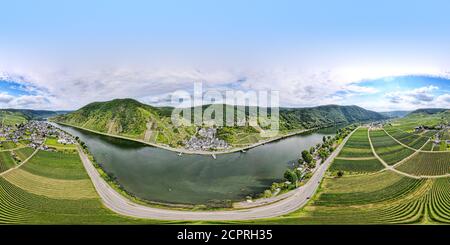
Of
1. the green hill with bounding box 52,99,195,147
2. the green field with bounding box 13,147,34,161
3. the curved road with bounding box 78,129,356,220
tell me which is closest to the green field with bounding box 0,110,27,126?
the green field with bounding box 13,147,34,161

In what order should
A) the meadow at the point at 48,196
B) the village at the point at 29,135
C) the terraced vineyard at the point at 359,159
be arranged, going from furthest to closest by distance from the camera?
1. the village at the point at 29,135
2. the terraced vineyard at the point at 359,159
3. the meadow at the point at 48,196

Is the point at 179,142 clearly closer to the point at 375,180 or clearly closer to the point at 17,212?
the point at 17,212

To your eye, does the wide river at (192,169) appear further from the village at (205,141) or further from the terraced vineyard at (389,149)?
the terraced vineyard at (389,149)

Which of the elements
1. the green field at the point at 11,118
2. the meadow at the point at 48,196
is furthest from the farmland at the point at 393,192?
the green field at the point at 11,118

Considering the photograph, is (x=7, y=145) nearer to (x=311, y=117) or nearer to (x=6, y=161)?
(x=6, y=161)

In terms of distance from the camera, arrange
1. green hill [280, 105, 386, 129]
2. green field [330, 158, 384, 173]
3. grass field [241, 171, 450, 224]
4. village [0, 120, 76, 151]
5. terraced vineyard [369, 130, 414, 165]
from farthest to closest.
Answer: green hill [280, 105, 386, 129] → village [0, 120, 76, 151] → green field [330, 158, 384, 173] → terraced vineyard [369, 130, 414, 165] → grass field [241, 171, 450, 224]

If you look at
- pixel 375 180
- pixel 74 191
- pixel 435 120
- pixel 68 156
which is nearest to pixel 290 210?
pixel 375 180

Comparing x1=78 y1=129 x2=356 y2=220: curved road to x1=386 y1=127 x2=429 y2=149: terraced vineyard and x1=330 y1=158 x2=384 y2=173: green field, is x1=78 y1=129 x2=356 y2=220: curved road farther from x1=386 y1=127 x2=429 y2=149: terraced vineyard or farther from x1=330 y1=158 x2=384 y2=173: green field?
x1=386 y1=127 x2=429 y2=149: terraced vineyard
